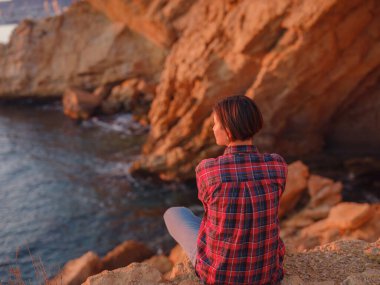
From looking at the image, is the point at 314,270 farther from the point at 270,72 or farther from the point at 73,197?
the point at 73,197

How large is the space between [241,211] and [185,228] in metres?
0.96

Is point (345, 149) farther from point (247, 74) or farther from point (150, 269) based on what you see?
point (150, 269)

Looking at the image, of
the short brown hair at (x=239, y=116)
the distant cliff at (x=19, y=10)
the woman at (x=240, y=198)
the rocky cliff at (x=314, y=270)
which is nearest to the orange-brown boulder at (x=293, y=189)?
the rocky cliff at (x=314, y=270)

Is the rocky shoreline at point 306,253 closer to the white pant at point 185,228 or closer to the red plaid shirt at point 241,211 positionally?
the white pant at point 185,228

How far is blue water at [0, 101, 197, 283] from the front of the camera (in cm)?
894

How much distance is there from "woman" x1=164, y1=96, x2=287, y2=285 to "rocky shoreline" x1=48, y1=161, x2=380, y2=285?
678 millimetres

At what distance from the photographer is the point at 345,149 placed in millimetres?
11953

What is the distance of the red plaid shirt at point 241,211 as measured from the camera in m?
2.64

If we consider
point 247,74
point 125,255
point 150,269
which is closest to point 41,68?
point 247,74

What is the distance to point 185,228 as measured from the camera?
3.51 meters

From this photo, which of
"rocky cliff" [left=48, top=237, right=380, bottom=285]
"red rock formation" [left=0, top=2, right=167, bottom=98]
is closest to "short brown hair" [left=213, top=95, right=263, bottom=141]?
"rocky cliff" [left=48, top=237, right=380, bottom=285]

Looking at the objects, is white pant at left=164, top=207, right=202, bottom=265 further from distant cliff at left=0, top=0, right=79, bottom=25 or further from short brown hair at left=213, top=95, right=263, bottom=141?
distant cliff at left=0, top=0, right=79, bottom=25

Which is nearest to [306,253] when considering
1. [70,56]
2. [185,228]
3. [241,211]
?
[185,228]

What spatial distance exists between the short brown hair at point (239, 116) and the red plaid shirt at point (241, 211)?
12 centimetres
